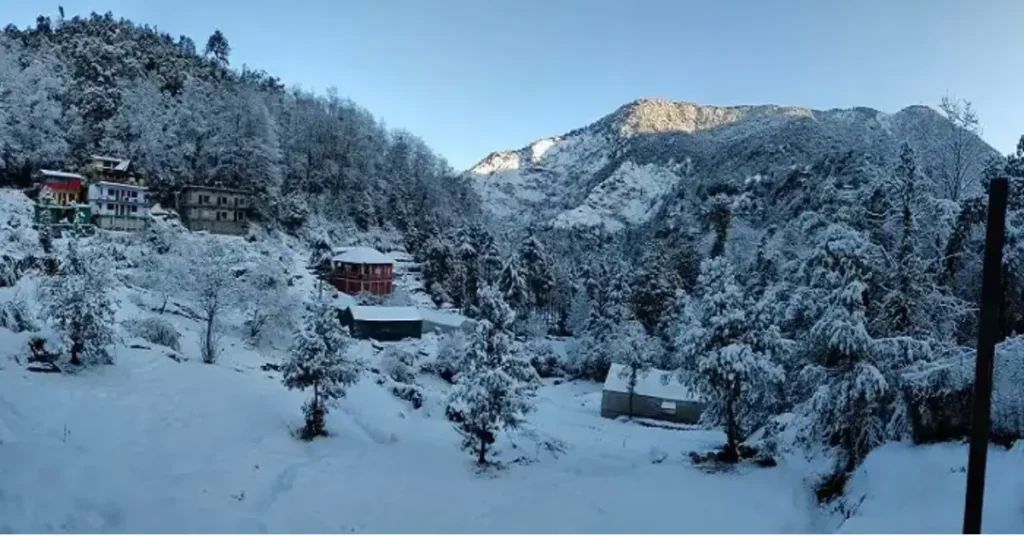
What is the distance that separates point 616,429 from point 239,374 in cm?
2065

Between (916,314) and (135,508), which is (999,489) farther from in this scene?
(135,508)

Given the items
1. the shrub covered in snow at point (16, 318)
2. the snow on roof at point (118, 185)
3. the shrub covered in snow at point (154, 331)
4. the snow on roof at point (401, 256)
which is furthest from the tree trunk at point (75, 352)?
the snow on roof at point (401, 256)

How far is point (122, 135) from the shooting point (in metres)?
67.8

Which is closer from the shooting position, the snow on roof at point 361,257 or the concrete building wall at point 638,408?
the concrete building wall at point 638,408

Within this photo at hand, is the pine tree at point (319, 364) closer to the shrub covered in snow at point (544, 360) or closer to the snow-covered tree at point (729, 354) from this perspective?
the snow-covered tree at point (729, 354)

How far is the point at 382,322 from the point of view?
47.8 m

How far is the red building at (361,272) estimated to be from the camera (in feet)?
193

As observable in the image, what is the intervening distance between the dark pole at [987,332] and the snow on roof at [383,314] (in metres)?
44.1

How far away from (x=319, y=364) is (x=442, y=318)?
92.7 feet

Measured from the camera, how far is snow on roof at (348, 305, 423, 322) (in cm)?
4712

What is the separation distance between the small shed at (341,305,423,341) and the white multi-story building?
24.6m

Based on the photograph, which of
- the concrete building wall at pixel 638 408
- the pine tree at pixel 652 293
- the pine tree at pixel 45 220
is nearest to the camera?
the concrete building wall at pixel 638 408

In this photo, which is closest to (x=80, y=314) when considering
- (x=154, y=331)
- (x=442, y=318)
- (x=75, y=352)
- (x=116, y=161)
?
(x=75, y=352)

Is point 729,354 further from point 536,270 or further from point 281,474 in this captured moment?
point 536,270
